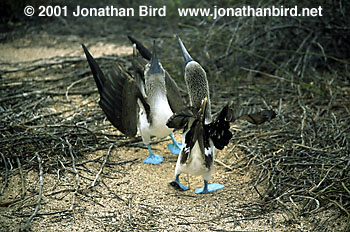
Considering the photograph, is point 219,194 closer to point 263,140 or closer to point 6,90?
point 263,140

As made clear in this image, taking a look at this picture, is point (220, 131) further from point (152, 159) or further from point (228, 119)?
point (152, 159)

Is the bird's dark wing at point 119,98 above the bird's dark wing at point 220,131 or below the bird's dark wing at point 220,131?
above

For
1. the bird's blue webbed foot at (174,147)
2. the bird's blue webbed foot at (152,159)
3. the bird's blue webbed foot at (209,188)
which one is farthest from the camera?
the bird's blue webbed foot at (174,147)

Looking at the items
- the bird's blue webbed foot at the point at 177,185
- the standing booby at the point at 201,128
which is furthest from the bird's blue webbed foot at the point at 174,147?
the standing booby at the point at 201,128

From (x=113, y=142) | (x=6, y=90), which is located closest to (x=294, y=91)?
(x=113, y=142)

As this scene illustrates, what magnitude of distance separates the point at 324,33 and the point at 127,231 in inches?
184

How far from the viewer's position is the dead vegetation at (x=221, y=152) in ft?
10.4

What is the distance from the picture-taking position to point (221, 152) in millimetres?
4301

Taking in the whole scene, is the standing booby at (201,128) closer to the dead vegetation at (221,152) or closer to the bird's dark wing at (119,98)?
the dead vegetation at (221,152)

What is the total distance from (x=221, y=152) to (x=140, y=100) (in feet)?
3.57

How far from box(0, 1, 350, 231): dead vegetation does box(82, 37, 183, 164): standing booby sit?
0.43 m

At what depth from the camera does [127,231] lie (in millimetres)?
2957

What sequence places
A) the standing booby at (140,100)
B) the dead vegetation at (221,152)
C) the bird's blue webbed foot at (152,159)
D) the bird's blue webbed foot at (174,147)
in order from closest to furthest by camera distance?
the dead vegetation at (221,152)
the standing booby at (140,100)
the bird's blue webbed foot at (152,159)
the bird's blue webbed foot at (174,147)

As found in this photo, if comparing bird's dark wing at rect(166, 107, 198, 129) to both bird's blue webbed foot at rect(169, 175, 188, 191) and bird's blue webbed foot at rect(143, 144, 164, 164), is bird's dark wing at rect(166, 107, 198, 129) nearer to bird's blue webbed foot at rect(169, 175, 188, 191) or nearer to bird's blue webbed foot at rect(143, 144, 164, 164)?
bird's blue webbed foot at rect(169, 175, 188, 191)
